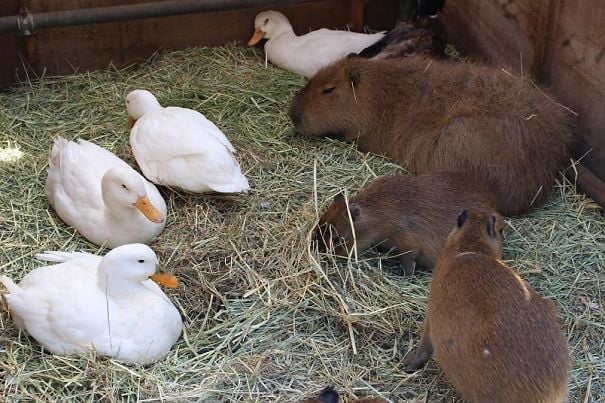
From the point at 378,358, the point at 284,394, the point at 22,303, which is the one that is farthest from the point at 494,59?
the point at 22,303

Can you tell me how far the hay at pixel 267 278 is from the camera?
3477mm

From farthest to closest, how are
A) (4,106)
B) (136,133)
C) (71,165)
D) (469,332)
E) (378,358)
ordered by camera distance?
(4,106)
(136,133)
(71,165)
(378,358)
(469,332)

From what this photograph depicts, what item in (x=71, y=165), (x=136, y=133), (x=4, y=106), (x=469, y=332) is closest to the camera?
(x=469, y=332)

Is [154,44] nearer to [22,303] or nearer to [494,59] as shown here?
[494,59]

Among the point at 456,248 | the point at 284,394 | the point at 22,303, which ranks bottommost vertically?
the point at 284,394

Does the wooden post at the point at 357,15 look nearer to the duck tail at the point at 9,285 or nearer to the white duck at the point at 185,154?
the white duck at the point at 185,154

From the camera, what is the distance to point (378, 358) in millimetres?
3641

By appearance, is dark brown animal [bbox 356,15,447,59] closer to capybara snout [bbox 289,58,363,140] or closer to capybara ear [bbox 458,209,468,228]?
capybara snout [bbox 289,58,363,140]

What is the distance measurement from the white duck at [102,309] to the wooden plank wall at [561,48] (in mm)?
2482

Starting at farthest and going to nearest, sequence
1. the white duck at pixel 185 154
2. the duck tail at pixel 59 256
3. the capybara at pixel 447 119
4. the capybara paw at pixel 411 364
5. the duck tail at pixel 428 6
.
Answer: the duck tail at pixel 428 6 → the capybara at pixel 447 119 → the white duck at pixel 185 154 → the duck tail at pixel 59 256 → the capybara paw at pixel 411 364

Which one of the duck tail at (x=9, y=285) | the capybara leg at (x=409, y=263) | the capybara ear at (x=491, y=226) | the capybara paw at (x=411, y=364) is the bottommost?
the capybara paw at (x=411, y=364)

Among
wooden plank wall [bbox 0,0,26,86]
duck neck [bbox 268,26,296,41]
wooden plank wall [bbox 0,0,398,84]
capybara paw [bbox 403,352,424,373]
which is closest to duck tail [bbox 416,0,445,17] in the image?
wooden plank wall [bbox 0,0,398,84]

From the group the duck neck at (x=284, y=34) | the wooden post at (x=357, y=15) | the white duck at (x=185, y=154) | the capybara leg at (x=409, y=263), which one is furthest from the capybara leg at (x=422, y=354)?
the wooden post at (x=357, y=15)

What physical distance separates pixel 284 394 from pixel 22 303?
1.13m
